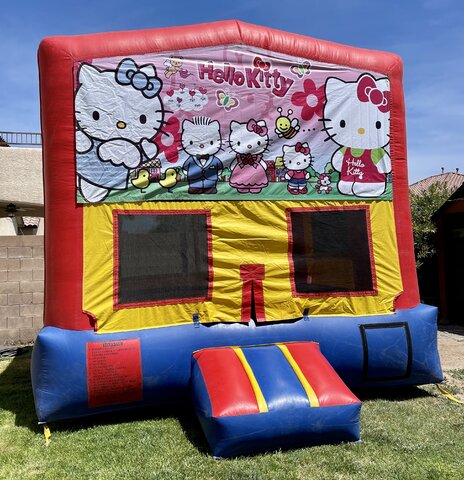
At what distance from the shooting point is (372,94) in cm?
534

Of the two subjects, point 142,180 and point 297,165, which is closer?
point 142,180

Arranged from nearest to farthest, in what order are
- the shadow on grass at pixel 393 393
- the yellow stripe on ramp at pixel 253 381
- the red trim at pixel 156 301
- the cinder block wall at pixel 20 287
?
the yellow stripe on ramp at pixel 253 381 → the red trim at pixel 156 301 → the shadow on grass at pixel 393 393 → the cinder block wall at pixel 20 287

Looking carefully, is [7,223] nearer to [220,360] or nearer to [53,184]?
[53,184]

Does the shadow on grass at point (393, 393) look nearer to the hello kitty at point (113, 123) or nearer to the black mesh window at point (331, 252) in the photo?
Answer: the black mesh window at point (331, 252)

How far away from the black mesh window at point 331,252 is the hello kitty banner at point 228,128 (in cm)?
23

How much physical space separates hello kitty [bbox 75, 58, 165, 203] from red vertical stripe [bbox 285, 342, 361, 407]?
2.23m

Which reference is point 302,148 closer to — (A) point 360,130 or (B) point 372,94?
(A) point 360,130

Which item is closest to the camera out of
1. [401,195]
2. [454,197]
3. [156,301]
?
[156,301]

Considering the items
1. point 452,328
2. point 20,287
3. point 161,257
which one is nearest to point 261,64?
point 161,257

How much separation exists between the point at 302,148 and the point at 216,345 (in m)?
2.16

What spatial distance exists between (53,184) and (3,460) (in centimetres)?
232

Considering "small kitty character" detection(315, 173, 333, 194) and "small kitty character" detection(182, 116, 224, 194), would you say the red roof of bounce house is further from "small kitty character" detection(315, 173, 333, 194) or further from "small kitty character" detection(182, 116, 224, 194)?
"small kitty character" detection(315, 173, 333, 194)

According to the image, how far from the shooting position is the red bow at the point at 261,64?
5023 millimetres

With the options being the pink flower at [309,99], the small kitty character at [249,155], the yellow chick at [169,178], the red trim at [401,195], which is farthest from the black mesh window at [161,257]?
the red trim at [401,195]
